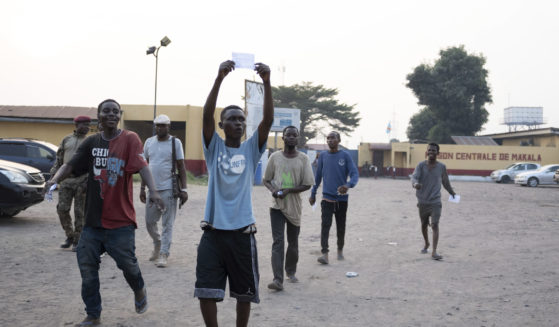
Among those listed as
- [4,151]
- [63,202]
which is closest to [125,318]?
[63,202]

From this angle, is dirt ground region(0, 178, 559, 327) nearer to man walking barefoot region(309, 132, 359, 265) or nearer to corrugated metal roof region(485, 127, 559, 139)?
man walking barefoot region(309, 132, 359, 265)

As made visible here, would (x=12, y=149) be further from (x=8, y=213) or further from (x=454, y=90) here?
(x=454, y=90)

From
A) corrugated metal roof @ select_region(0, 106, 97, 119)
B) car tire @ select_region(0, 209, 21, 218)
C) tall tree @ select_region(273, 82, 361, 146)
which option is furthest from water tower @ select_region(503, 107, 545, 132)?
car tire @ select_region(0, 209, 21, 218)

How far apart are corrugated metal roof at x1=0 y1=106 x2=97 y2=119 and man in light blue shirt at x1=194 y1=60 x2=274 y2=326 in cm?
2493

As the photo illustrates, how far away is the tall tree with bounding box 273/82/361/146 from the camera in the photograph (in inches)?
1921

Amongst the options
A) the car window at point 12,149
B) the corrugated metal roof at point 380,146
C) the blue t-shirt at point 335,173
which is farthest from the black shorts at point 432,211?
the corrugated metal roof at point 380,146

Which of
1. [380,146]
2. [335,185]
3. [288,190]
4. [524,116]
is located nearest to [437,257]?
[335,185]

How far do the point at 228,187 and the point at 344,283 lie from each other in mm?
3012

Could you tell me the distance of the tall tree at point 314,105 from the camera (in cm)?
4878

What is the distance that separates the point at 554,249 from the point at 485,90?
45.1 m

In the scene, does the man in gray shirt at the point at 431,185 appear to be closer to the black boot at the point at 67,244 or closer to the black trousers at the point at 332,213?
the black trousers at the point at 332,213

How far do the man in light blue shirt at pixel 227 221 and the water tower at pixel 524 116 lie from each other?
74.9 m

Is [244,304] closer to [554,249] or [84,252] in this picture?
[84,252]

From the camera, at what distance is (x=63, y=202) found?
698 cm
